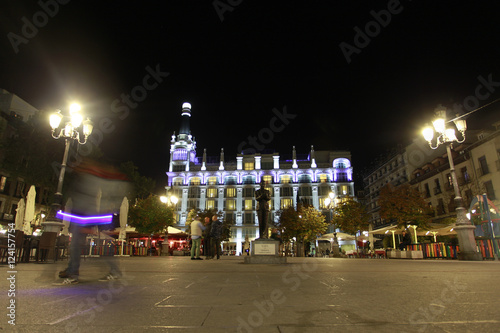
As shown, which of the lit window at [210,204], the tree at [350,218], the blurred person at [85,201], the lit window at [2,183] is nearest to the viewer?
the blurred person at [85,201]

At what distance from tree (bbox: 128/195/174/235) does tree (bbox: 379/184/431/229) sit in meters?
19.3

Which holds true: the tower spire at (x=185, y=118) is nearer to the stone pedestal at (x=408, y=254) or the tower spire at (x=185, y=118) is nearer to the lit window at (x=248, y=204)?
the lit window at (x=248, y=204)

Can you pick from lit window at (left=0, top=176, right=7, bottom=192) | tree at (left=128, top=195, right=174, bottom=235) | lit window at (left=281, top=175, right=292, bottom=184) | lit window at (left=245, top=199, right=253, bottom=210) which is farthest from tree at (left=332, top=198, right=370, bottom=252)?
lit window at (left=0, top=176, right=7, bottom=192)

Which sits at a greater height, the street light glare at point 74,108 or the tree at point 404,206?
the street light glare at point 74,108

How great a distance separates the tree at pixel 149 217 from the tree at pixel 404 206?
19.3 meters

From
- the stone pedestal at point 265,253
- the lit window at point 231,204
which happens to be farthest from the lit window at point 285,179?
the stone pedestal at point 265,253

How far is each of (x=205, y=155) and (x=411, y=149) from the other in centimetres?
4075

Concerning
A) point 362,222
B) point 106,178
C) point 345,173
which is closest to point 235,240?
point 345,173

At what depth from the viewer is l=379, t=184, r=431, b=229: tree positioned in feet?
72.0

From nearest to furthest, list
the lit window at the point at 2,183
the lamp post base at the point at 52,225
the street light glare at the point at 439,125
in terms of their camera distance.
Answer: the lamp post base at the point at 52,225 < the street light glare at the point at 439,125 < the lit window at the point at 2,183

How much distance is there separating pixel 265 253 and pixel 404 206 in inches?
648

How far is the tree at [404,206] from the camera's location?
2194cm

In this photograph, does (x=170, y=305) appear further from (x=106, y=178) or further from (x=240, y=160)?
(x=240, y=160)

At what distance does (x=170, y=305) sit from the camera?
247cm
